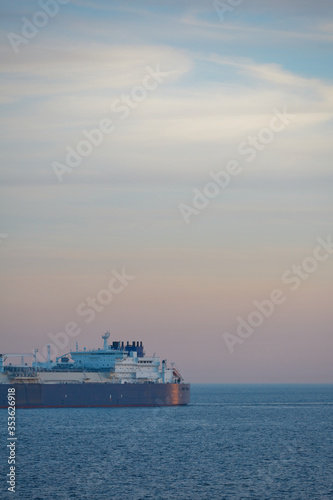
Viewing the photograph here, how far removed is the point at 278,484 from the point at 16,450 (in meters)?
23.7

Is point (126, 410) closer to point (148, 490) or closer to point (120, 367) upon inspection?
point (120, 367)

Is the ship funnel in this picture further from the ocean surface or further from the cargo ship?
the ocean surface

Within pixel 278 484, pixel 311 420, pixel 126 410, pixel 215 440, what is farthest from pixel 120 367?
pixel 278 484

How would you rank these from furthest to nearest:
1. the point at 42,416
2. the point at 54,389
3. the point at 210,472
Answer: the point at 54,389
the point at 42,416
the point at 210,472

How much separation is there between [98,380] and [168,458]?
55.0m

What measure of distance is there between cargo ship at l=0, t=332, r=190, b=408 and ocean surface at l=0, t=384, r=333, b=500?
1020cm

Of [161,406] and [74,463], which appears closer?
[74,463]

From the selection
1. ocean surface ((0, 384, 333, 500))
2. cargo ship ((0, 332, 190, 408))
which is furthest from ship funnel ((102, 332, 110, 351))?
ocean surface ((0, 384, 333, 500))

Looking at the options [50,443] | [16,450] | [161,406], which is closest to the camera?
[16,450]

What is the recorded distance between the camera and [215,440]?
73438 millimetres

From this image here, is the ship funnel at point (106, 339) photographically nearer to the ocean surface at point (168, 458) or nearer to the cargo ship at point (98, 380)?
the cargo ship at point (98, 380)

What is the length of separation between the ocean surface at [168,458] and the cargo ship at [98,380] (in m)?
10.2

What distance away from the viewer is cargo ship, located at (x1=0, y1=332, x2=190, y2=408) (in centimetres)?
10881

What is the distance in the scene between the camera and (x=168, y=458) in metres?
59.7
